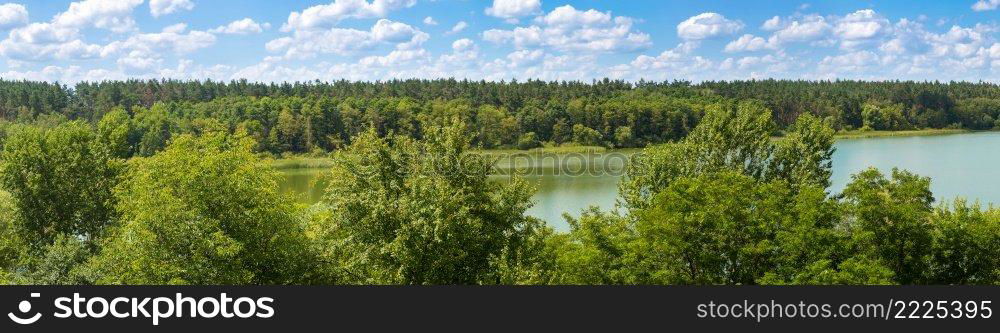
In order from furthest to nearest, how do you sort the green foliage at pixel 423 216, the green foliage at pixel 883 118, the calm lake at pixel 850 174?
the green foliage at pixel 883 118
the calm lake at pixel 850 174
the green foliage at pixel 423 216

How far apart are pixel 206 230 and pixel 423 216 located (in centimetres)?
540

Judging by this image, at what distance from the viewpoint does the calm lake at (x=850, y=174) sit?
171ft

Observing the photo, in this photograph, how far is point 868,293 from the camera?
11633 millimetres

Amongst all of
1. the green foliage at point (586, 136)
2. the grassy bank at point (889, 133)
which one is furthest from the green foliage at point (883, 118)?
the green foliage at point (586, 136)

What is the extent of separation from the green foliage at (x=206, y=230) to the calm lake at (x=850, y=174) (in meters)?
11.7

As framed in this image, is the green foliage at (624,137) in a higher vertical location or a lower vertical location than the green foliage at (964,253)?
lower

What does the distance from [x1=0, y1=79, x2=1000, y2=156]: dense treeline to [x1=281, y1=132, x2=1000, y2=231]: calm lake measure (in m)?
12.2

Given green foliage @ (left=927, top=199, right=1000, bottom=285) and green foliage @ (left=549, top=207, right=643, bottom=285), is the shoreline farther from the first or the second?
green foliage @ (left=927, top=199, right=1000, bottom=285)

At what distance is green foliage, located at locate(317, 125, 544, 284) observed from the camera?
19.0 m

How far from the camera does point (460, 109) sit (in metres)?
121

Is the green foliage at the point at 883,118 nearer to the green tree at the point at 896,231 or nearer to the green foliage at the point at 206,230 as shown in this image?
the green tree at the point at 896,231

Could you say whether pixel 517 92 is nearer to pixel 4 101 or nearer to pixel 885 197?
pixel 4 101

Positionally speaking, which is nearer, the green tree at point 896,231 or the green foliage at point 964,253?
the green tree at point 896,231

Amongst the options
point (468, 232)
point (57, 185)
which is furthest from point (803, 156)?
point (57, 185)
